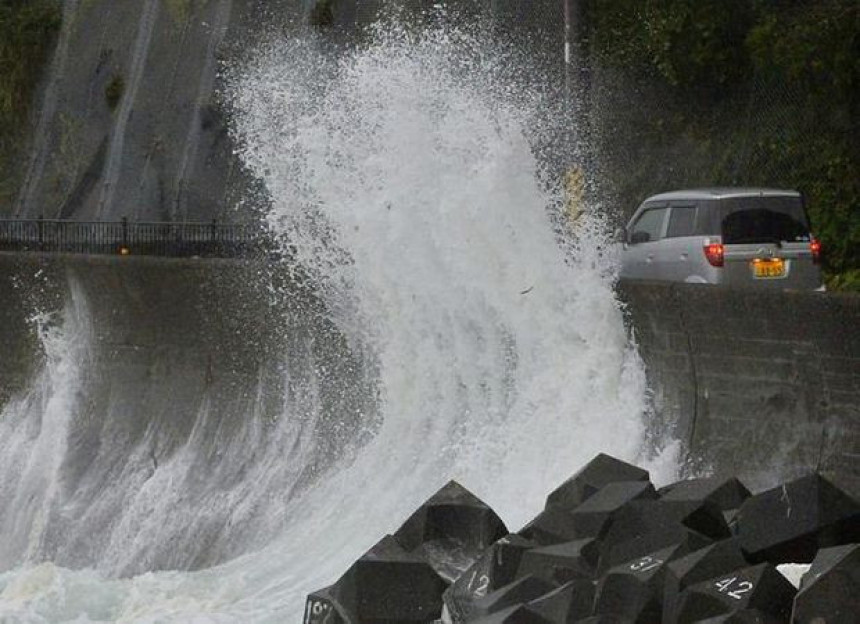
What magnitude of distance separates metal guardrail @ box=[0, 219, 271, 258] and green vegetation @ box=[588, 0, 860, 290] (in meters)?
5.37

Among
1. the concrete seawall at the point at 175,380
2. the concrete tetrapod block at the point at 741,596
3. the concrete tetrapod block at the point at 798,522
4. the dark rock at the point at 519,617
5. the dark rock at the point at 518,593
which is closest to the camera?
the concrete tetrapod block at the point at 741,596

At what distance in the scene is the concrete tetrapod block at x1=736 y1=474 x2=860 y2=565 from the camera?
8.35 m

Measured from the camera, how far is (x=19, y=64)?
39.4 metres

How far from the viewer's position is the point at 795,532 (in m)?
8.36

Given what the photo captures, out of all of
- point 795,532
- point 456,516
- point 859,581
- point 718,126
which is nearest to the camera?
point 859,581

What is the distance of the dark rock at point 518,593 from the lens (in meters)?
8.05

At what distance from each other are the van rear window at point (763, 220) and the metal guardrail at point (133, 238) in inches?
259

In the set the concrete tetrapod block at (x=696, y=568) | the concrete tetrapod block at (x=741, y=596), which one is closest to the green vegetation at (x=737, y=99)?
the concrete tetrapod block at (x=696, y=568)

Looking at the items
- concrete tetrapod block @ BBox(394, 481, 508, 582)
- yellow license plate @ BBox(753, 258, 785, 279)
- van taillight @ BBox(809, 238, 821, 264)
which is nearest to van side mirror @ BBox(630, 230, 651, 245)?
yellow license plate @ BBox(753, 258, 785, 279)

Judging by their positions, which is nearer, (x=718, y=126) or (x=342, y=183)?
(x=342, y=183)

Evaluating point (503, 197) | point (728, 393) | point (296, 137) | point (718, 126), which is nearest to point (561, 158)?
point (718, 126)

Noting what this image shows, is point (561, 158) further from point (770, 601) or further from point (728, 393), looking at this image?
point (770, 601)

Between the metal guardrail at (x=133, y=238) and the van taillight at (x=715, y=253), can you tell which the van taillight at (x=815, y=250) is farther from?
the metal guardrail at (x=133, y=238)

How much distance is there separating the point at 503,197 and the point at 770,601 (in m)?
6.07
